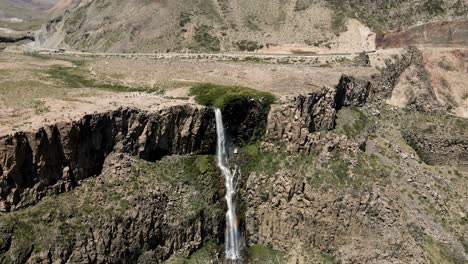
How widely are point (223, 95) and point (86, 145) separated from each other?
1868 cm

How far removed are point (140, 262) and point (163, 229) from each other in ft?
12.9

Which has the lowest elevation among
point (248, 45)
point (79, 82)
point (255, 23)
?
point (79, 82)

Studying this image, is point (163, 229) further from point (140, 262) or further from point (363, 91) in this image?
point (363, 91)

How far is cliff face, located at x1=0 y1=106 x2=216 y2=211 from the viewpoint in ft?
137

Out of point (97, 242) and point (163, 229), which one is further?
point (163, 229)

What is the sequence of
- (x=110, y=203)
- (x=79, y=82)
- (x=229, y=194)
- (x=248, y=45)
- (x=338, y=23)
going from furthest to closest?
(x=338, y=23), (x=248, y=45), (x=79, y=82), (x=229, y=194), (x=110, y=203)

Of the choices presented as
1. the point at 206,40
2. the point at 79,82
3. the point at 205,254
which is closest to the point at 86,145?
the point at 205,254

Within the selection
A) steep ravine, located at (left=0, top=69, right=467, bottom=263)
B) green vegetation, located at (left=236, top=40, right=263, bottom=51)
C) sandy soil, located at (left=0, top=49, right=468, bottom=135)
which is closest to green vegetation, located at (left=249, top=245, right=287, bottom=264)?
steep ravine, located at (left=0, top=69, right=467, bottom=263)

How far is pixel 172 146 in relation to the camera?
5550 centimetres

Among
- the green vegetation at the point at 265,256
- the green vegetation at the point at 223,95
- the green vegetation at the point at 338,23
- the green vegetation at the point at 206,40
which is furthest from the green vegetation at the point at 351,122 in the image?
the green vegetation at the point at 206,40

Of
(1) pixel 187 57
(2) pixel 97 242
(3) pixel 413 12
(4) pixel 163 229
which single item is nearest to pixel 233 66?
(1) pixel 187 57

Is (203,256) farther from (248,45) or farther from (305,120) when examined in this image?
(248,45)

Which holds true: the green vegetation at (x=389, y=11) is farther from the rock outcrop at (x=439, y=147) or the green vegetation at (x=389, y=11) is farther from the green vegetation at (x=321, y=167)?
the green vegetation at (x=321, y=167)

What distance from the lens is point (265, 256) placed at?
55594mm
